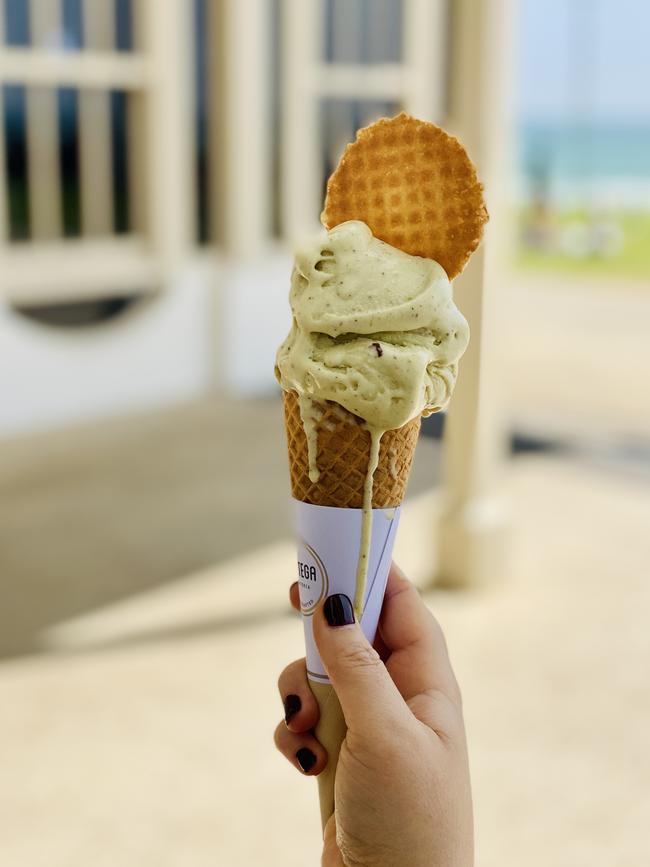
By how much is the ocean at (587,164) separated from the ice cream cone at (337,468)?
97.4ft

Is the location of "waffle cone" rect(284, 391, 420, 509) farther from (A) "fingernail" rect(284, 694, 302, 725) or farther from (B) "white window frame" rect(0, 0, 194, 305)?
(B) "white window frame" rect(0, 0, 194, 305)

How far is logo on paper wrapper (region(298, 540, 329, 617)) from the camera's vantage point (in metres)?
0.94

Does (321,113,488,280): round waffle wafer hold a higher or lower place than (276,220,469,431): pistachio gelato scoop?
higher

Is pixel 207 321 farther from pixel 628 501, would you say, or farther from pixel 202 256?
pixel 628 501

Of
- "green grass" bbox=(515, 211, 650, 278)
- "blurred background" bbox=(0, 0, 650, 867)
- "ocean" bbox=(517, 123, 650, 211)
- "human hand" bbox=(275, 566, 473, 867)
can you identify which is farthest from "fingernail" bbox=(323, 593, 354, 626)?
"ocean" bbox=(517, 123, 650, 211)

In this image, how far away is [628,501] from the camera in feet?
12.1

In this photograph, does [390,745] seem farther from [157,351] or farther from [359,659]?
[157,351]

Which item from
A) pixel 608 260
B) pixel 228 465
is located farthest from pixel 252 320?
pixel 608 260

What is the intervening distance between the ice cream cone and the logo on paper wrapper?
0.16ft

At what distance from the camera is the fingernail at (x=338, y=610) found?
2.99 feet

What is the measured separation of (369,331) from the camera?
0.90 meters

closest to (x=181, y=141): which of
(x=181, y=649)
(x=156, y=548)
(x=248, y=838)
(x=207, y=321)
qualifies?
(x=207, y=321)

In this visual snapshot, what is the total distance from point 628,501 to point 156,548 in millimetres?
1737

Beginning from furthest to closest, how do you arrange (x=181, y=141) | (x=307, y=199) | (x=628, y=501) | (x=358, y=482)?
1. (x=307, y=199)
2. (x=181, y=141)
3. (x=628, y=501)
4. (x=358, y=482)
